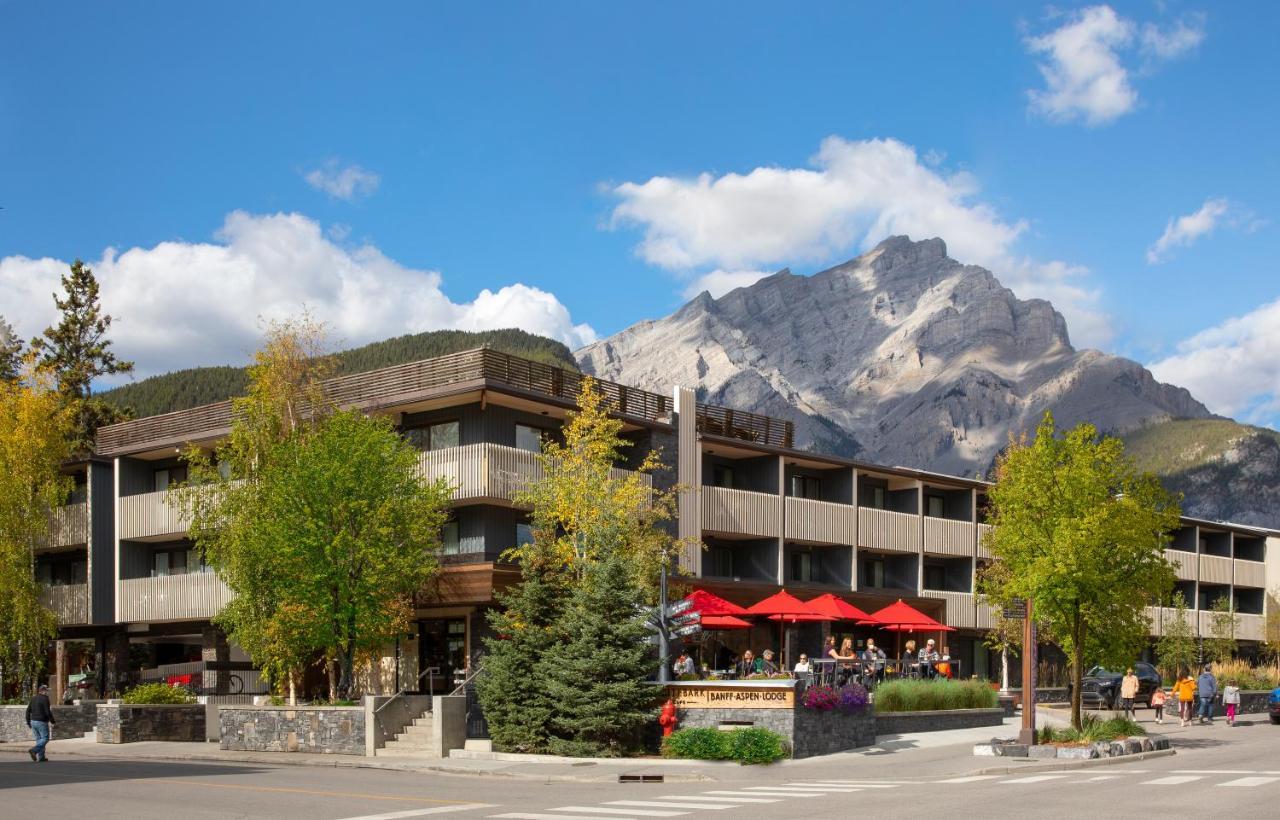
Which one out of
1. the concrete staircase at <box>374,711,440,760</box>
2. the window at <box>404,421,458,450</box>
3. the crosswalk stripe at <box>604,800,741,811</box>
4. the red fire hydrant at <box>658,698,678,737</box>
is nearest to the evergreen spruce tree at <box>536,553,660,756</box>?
the red fire hydrant at <box>658,698,678,737</box>

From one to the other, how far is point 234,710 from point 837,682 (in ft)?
53.0

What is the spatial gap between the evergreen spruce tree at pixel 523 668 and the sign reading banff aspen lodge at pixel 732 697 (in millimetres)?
3074

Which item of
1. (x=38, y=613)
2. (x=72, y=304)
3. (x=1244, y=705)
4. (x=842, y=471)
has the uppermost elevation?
(x=72, y=304)

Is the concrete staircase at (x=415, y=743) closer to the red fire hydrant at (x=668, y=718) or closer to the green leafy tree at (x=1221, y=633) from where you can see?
the red fire hydrant at (x=668, y=718)

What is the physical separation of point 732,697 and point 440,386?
15.1 m

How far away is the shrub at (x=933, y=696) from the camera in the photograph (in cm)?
3688

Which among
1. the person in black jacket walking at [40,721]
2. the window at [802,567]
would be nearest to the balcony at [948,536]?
the window at [802,567]

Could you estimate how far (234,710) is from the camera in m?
38.1

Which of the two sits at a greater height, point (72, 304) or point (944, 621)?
point (72, 304)

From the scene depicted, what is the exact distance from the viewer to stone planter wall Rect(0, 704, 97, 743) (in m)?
43.3

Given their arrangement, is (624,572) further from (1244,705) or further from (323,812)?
(1244,705)

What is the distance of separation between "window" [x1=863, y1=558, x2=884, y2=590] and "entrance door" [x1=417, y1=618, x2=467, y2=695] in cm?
1944

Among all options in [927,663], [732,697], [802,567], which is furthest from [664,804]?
[802,567]

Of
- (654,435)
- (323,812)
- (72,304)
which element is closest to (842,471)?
(654,435)
